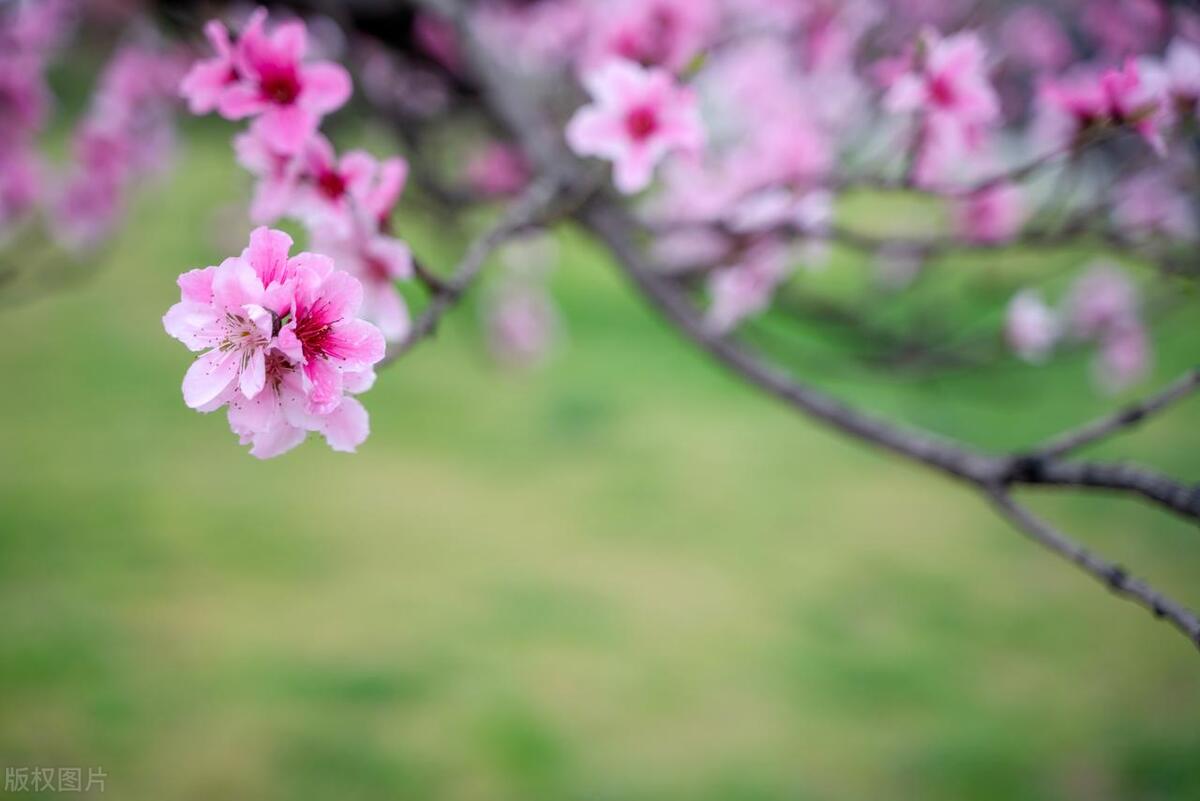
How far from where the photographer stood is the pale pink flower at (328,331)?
755mm

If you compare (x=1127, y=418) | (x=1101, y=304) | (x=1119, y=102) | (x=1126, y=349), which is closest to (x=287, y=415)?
(x=1127, y=418)

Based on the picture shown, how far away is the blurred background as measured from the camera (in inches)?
108

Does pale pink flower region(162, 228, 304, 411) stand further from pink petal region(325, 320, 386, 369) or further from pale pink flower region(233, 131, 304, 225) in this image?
pale pink flower region(233, 131, 304, 225)

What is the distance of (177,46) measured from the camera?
2498 mm

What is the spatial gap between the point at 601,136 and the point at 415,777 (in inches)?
86.8

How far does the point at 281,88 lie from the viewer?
41.2 inches

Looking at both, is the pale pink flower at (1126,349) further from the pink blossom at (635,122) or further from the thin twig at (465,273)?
the thin twig at (465,273)

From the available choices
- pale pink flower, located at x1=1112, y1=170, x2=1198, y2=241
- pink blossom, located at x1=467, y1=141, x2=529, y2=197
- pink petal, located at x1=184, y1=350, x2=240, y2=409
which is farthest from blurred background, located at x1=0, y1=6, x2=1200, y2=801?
pink petal, located at x1=184, y1=350, x2=240, y2=409

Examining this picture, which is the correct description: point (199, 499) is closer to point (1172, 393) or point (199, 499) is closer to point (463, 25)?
point (463, 25)

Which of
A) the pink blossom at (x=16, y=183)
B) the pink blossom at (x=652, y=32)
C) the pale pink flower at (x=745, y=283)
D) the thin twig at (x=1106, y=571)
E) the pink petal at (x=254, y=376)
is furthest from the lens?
the pink blossom at (x=16, y=183)

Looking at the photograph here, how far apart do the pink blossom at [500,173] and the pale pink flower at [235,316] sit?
179cm

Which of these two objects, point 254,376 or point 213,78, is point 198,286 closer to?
point 254,376

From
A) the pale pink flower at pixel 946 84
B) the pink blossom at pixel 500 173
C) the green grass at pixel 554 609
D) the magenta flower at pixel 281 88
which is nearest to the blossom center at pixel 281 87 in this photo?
the magenta flower at pixel 281 88

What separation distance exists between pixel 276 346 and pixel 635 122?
0.72 m
